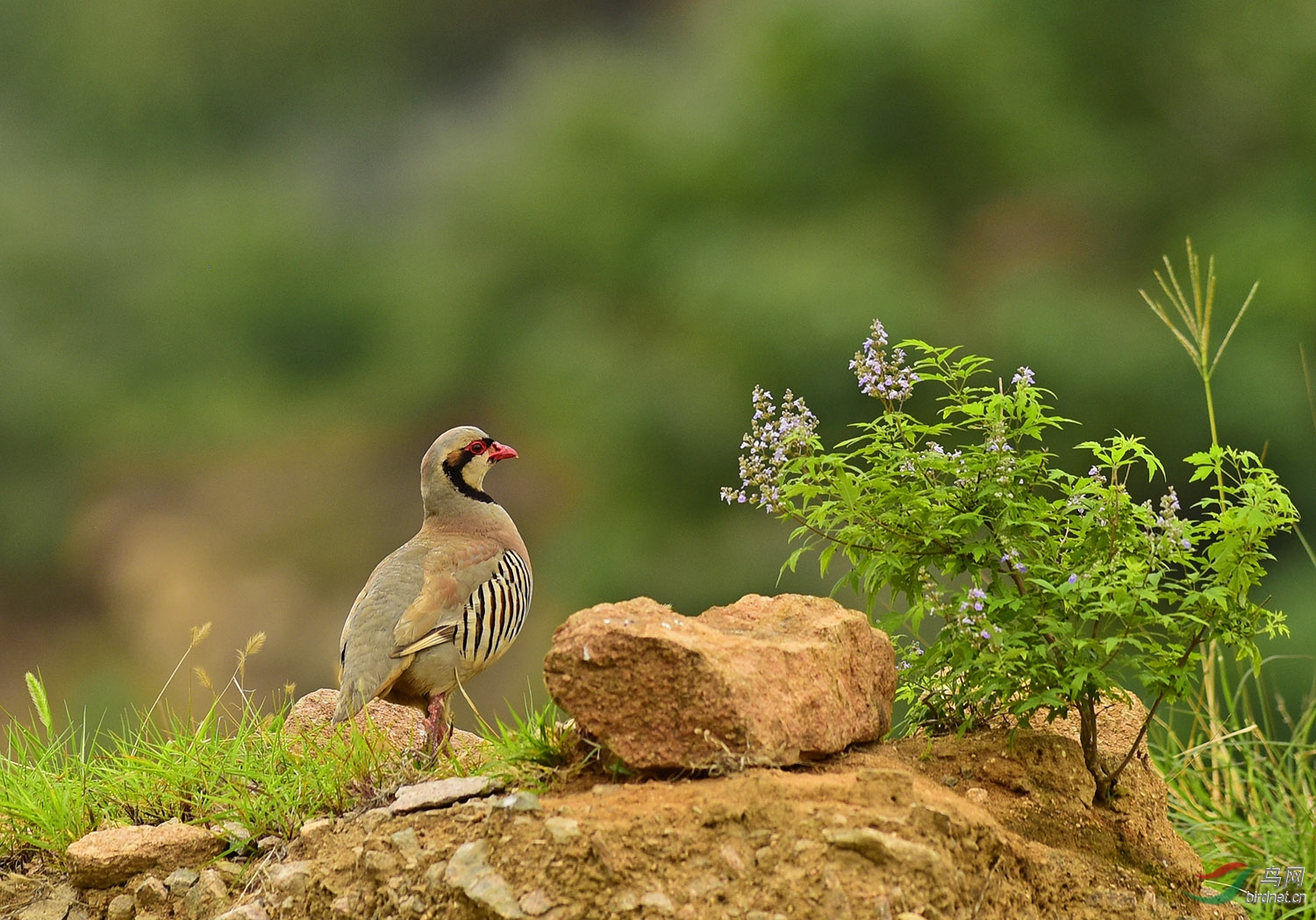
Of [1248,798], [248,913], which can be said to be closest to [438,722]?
[248,913]

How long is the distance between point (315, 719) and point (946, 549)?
6.96 feet

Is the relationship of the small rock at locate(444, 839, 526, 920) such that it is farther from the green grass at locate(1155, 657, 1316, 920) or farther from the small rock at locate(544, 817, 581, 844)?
the green grass at locate(1155, 657, 1316, 920)

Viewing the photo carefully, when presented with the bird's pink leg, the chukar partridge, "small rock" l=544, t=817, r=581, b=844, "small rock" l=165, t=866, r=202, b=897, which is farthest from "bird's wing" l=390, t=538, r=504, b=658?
"small rock" l=544, t=817, r=581, b=844

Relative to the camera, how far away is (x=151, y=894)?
9.82 ft

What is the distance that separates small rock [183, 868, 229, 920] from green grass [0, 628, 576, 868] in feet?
0.44

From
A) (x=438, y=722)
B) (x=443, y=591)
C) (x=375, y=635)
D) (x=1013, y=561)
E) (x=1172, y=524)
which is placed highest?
(x=1172, y=524)

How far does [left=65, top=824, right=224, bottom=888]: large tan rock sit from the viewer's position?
3053 mm

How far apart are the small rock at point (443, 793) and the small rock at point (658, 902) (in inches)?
19.8

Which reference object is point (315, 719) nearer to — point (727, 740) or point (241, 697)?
point (241, 697)

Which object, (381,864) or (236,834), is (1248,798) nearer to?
(381,864)

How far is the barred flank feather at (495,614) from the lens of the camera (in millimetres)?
3656

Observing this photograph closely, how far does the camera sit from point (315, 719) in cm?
410

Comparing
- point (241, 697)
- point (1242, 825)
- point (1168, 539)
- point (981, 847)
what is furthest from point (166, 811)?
point (1242, 825)

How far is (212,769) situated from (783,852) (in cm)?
152
